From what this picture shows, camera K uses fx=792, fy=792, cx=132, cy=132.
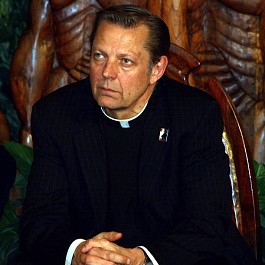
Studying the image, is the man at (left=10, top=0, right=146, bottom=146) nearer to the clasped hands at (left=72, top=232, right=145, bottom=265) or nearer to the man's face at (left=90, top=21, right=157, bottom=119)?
the man's face at (left=90, top=21, right=157, bottom=119)

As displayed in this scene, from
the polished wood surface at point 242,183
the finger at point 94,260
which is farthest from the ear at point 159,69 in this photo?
the finger at point 94,260

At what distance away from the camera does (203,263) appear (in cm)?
296

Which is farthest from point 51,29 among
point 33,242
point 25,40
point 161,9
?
point 33,242

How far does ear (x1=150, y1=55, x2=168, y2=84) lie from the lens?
318cm

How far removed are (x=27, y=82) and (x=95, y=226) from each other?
1585 millimetres

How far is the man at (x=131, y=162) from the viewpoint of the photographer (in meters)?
3.00

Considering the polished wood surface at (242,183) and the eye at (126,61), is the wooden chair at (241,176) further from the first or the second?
the eye at (126,61)

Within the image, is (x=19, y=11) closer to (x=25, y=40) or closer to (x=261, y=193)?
(x=25, y=40)

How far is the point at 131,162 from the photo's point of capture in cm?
320

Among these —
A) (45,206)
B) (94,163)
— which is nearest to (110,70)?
(94,163)

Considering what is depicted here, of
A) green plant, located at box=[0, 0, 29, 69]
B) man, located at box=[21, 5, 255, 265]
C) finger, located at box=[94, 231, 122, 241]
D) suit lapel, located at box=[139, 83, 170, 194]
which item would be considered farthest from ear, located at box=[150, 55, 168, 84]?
green plant, located at box=[0, 0, 29, 69]

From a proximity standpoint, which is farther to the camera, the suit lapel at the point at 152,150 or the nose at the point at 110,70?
the suit lapel at the point at 152,150

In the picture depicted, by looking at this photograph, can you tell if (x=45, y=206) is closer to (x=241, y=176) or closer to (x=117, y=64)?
(x=117, y=64)

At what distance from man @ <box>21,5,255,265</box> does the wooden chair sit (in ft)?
0.15
